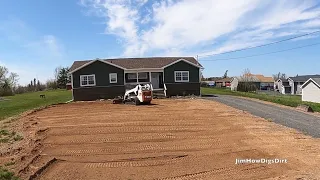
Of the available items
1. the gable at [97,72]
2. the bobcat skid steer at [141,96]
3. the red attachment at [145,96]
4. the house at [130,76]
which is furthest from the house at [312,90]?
the red attachment at [145,96]

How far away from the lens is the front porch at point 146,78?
35.3 meters

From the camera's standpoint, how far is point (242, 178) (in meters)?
8.09

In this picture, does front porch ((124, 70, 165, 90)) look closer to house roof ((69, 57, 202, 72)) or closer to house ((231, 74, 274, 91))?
house roof ((69, 57, 202, 72))

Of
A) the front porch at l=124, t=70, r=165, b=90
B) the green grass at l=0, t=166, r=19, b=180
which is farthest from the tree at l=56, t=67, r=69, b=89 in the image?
the green grass at l=0, t=166, r=19, b=180

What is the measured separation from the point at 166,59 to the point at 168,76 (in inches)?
166

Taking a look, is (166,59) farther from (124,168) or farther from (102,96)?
(124,168)

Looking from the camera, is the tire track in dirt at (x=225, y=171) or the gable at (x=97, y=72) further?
the gable at (x=97, y=72)

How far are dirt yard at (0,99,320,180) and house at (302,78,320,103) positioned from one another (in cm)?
3817

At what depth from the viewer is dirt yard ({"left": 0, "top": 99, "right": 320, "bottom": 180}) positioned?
8.66 m

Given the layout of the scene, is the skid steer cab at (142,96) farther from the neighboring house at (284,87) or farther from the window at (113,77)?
the neighboring house at (284,87)

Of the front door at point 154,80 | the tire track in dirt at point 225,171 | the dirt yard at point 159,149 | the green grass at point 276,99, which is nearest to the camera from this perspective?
the tire track in dirt at point 225,171

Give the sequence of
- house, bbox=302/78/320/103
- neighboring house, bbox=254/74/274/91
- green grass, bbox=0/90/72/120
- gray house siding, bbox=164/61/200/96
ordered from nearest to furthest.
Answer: green grass, bbox=0/90/72/120, gray house siding, bbox=164/61/200/96, house, bbox=302/78/320/103, neighboring house, bbox=254/74/274/91

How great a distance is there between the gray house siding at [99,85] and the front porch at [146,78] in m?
1.65

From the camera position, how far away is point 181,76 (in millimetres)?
34625
